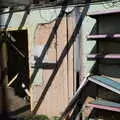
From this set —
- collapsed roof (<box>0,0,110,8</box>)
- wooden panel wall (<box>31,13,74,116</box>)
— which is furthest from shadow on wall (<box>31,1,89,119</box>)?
collapsed roof (<box>0,0,110,8</box>)

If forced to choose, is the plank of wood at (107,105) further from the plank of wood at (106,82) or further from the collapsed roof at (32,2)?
the collapsed roof at (32,2)

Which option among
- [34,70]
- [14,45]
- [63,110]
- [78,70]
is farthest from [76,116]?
[14,45]

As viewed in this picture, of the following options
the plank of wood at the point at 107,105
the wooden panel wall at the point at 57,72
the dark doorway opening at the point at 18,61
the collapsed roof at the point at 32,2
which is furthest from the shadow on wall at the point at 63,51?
the plank of wood at the point at 107,105

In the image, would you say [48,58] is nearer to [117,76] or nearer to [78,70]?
[78,70]

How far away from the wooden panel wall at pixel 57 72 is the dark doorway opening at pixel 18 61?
4.63ft

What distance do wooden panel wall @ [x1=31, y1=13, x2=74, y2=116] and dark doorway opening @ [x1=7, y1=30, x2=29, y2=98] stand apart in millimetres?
1411

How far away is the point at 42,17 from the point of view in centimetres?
868

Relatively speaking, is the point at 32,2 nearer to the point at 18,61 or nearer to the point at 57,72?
the point at 57,72

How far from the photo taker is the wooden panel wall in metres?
8.20

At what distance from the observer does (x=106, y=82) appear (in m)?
6.86

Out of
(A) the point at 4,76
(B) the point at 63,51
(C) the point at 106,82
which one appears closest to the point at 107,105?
(C) the point at 106,82

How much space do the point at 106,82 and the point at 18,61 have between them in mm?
4555

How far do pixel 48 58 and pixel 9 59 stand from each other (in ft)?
8.55

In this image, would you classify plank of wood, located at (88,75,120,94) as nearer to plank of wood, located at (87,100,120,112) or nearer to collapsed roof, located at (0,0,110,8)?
plank of wood, located at (87,100,120,112)
